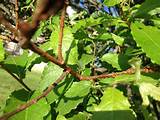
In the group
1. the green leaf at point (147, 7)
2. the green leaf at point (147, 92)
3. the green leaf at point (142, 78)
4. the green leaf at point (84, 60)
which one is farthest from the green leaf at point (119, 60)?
the green leaf at point (147, 92)

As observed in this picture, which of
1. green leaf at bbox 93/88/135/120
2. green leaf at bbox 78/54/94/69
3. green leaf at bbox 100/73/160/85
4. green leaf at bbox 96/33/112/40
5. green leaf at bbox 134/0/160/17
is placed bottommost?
green leaf at bbox 93/88/135/120

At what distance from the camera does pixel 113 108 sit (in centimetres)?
111

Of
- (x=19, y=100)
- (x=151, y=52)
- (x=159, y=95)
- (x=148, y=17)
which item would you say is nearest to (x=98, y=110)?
(x=159, y=95)

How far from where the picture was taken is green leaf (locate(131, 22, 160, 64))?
1.37 m

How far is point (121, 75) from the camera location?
1279 mm

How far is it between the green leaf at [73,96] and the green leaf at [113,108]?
30cm

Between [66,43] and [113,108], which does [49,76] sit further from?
[113,108]

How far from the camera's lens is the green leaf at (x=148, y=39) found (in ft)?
4.49

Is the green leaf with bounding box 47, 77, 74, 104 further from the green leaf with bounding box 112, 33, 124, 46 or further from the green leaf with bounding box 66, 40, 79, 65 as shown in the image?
the green leaf with bounding box 112, 33, 124, 46

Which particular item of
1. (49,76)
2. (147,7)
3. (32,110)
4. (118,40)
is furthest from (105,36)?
(32,110)

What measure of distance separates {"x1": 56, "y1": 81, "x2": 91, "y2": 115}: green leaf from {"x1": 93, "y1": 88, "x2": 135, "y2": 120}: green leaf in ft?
0.97

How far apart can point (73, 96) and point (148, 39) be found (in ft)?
1.15

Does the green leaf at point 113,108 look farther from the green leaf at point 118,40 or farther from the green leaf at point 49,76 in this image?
the green leaf at point 118,40

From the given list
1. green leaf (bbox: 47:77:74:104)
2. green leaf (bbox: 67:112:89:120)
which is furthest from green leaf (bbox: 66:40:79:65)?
green leaf (bbox: 67:112:89:120)
